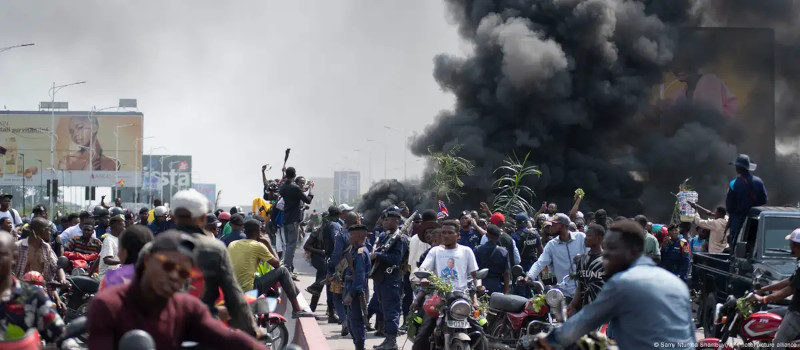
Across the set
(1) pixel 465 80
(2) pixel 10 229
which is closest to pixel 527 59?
(1) pixel 465 80

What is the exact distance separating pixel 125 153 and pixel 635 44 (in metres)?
58.2

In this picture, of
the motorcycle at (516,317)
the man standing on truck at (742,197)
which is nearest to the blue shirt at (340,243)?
the motorcycle at (516,317)

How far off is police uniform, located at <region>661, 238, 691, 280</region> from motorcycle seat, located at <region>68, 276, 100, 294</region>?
9331mm

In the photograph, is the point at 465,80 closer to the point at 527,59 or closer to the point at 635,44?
the point at 527,59

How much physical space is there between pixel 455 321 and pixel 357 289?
2786mm

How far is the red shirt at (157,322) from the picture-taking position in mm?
3891

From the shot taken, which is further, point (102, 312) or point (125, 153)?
point (125, 153)

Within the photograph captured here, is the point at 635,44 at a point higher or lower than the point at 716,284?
higher

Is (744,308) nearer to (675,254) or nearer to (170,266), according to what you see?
(170,266)

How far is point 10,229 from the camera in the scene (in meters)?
15.0

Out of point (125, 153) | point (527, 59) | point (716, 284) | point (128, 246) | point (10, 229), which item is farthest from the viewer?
point (125, 153)

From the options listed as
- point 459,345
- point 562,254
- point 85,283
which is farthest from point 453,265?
point 85,283

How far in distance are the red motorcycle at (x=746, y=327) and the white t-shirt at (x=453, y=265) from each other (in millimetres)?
2208

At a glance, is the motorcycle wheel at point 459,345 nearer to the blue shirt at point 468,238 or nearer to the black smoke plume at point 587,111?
the blue shirt at point 468,238
